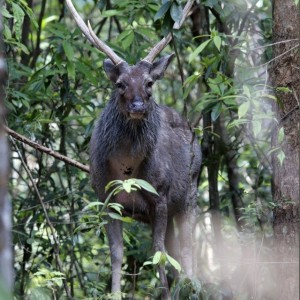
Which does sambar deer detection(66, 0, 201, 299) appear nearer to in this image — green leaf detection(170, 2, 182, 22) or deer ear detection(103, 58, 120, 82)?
deer ear detection(103, 58, 120, 82)

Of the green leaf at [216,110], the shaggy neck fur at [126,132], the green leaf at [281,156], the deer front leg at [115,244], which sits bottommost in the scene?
A: the deer front leg at [115,244]

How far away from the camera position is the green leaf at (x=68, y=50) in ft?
28.6

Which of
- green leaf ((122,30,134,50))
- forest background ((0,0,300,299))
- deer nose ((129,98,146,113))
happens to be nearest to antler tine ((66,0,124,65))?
forest background ((0,0,300,299))

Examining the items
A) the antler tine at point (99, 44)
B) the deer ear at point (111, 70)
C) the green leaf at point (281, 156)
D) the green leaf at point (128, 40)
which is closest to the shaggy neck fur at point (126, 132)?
the deer ear at point (111, 70)

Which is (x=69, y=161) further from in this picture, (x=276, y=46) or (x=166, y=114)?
(x=276, y=46)

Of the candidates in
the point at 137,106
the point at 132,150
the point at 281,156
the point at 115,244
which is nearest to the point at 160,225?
the point at 115,244

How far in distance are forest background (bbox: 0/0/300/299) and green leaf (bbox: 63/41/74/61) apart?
0.6 inches

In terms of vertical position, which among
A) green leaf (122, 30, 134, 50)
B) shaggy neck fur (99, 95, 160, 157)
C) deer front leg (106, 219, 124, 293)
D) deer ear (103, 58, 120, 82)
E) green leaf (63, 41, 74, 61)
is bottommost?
deer front leg (106, 219, 124, 293)

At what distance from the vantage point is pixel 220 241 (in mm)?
10484

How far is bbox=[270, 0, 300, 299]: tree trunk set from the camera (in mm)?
7012

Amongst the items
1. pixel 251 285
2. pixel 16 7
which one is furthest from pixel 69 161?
pixel 251 285

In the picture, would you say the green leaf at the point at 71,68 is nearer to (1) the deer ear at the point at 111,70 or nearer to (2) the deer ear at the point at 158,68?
(1) the deer ear at the point at 111,70

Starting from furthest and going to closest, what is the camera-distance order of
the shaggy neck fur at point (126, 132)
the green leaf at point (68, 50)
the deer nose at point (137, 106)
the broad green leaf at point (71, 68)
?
the broad green leaf at point (71, 68) < the green leaf at point (68, 50) < the shaggy neck fur at point (126, 132) < the deer nose at point (137, 106)

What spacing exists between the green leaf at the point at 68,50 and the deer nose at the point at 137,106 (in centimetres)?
170
